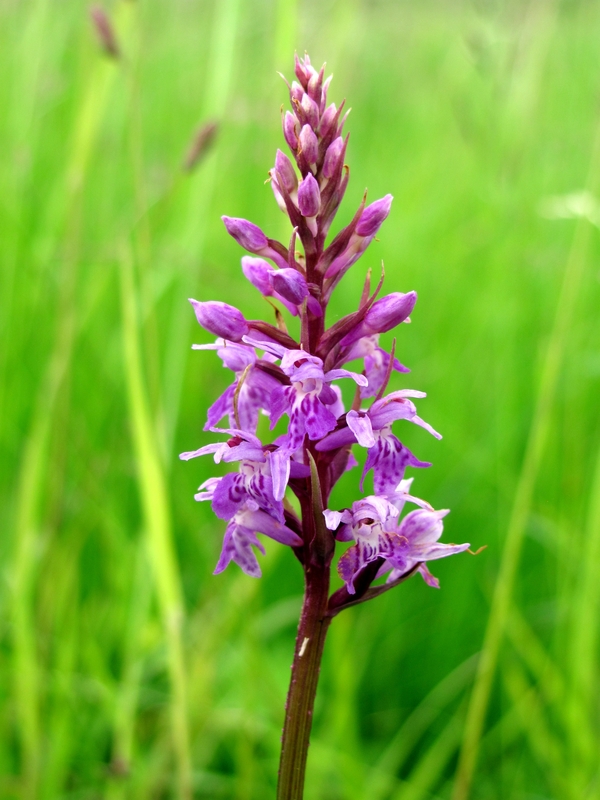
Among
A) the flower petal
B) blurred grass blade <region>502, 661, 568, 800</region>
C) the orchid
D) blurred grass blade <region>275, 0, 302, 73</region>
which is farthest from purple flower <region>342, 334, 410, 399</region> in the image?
blurred grass blade <region>275, 0, 302, 73</region>

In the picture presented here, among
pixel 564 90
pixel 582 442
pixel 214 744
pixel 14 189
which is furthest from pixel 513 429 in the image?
pixel 564 90

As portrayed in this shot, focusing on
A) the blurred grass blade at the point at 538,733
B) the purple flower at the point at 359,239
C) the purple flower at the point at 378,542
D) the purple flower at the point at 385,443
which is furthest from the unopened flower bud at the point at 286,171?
the blurred grass blade at the point at 538,733

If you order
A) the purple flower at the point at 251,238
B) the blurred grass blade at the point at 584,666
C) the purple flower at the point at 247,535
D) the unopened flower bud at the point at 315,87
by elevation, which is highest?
the unopened flower bud at the point at 315,87

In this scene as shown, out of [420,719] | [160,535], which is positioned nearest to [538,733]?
[420,719]

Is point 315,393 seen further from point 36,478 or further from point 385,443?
point 36,478

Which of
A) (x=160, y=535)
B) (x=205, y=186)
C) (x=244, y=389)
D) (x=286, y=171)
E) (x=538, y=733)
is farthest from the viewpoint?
(x=205, y=186)

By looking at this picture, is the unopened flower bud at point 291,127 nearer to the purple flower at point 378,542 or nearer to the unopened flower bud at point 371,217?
the unopened flower bud at point 371,217
